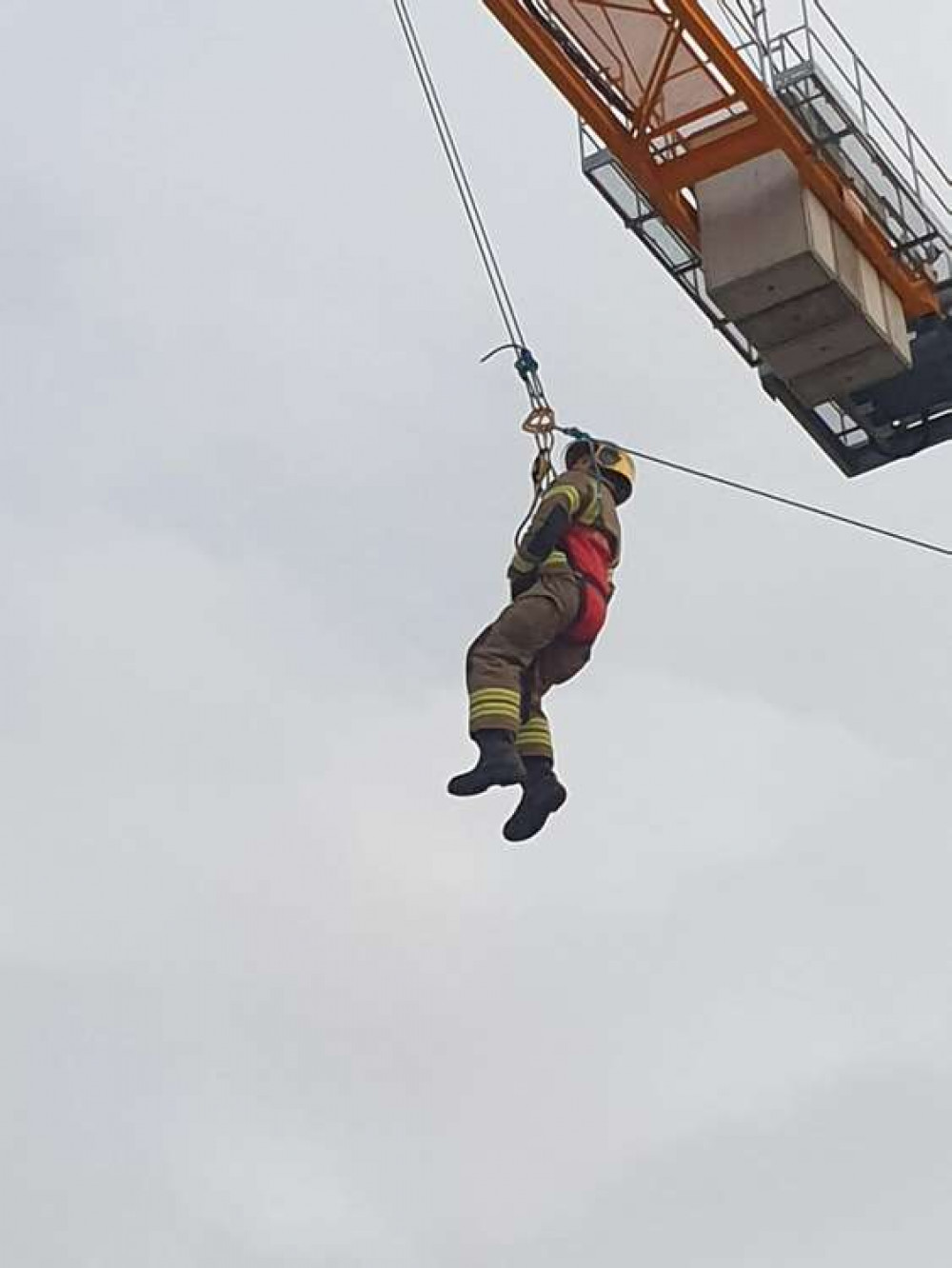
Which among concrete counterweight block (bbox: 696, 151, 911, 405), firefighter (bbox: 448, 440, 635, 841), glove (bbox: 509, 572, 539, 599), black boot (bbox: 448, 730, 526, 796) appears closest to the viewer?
black boot (bbox: 448, 730, 526, 796)

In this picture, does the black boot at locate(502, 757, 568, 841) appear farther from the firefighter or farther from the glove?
the glove

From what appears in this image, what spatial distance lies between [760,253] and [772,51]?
153cm

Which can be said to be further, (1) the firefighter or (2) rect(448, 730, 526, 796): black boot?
(1) the firefighter

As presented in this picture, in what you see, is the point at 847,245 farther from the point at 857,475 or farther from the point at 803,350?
the point at 857,475

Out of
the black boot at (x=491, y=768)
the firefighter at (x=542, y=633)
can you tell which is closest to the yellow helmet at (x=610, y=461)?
the firefighter at (x=542, y=633)

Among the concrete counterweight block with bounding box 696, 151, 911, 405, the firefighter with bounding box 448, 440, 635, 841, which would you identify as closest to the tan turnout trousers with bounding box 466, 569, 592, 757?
the firefighter with bounding box 448, 440, 635, 841

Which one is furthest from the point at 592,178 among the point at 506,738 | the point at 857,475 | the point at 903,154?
the point at 506,738

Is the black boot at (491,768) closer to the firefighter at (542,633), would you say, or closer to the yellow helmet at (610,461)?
the firefighter at (542,633)

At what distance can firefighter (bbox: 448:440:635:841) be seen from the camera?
20625 millimetres

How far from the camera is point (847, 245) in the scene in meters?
24.3

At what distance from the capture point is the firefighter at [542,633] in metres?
20.6

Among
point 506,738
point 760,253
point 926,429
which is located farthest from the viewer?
point 926,429

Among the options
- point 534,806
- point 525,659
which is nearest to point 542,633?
point 525,659

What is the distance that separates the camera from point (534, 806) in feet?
67.7
